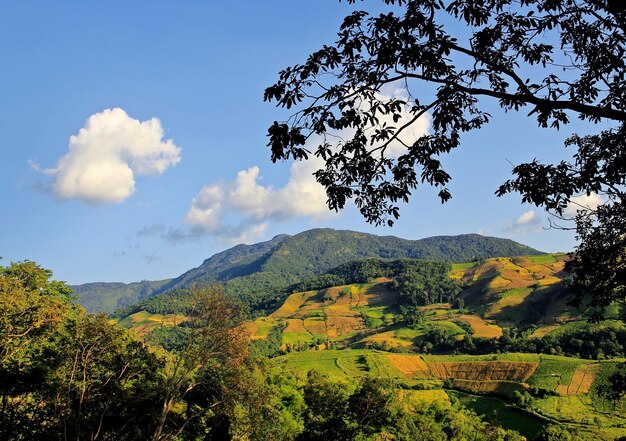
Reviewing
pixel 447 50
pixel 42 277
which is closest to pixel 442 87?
pixel 447 50

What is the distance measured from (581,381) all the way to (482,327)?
5076 cm

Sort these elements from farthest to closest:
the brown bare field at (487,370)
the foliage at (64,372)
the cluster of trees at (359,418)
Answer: the brown bare field at (487,370), the cluster of trees at (359,418), the foliage at (64,372)

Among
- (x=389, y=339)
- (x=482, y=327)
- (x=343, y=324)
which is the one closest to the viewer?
(x=482, y=327)

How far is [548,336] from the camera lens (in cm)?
10469

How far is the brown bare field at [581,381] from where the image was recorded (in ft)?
244

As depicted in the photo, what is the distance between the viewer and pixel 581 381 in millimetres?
77062

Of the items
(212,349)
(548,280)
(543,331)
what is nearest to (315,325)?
(543,331)

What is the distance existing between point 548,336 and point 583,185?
369 feet

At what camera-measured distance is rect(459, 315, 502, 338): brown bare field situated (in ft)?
395

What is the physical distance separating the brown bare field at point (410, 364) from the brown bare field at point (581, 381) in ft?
98.9

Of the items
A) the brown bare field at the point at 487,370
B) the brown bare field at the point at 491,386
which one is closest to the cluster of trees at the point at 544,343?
the brown bare field at the point at 487,370

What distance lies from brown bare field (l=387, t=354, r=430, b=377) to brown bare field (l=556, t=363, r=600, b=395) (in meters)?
30.1

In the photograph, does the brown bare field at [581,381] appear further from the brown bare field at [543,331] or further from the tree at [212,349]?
the tree at [212,349]

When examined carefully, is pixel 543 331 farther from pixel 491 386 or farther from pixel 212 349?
pixel 212 349
